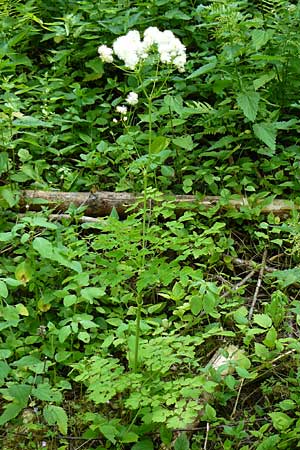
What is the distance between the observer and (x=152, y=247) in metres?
2.35

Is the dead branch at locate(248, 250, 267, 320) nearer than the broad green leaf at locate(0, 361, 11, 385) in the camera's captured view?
No

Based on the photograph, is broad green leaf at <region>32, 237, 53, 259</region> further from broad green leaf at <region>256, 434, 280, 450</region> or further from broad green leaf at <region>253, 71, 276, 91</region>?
broad green leaf at <region>253, 71, 276, 91</region>

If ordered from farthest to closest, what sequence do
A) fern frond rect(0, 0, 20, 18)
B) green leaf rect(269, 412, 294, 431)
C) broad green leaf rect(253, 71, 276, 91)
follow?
fern frond rect(0, 0, 20, 18) < broad green leaf rect(253, 71, 276, 91) < green leaf rect(269, 412, 294, 431)

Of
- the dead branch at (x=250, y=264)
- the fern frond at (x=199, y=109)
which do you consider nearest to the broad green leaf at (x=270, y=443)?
the dead branch at (x=250, y=264)

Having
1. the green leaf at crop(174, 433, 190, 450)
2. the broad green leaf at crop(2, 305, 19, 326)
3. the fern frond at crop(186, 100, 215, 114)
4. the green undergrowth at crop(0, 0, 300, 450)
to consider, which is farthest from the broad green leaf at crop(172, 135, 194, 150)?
the green leaf at crop(174, 433, 190, 450)

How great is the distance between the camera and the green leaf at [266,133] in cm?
341

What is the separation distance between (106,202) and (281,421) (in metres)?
1.59

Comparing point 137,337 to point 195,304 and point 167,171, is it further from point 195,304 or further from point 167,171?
point 167,171

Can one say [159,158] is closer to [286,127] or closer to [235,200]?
[235,200]

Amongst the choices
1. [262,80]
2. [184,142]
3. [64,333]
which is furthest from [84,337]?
[262,80]

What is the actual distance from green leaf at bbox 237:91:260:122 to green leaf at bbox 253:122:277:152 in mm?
122

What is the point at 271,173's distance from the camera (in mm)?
3654

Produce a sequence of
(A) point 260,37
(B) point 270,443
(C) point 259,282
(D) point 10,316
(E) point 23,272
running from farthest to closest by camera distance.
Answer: (A) point 260,37 < (C) point 259,282 < (E) point 23,272 < (D) point 10,316 < (B) point 270,443

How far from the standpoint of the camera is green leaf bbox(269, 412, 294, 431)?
229 centimetres
